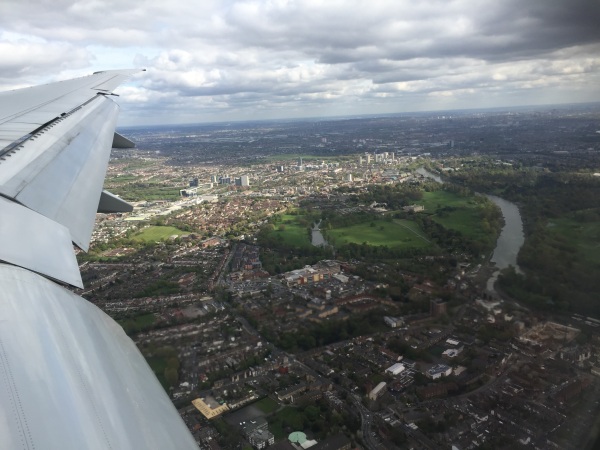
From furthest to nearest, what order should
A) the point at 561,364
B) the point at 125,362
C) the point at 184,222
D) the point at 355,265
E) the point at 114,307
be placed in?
the point at 184,222, the point at 355,265, the point at 114,307, the point at 561,364, the point at 125,362

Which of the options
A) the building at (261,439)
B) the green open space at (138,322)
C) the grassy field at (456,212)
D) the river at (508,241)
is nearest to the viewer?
the building at (261,439)

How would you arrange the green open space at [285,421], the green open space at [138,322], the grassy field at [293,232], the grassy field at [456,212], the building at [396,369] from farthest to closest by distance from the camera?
the grassy field at [293,232] < the grassy field at [456,212] < the green open space at [138,322] < the building at [396,369] < the green open space at [285,421]

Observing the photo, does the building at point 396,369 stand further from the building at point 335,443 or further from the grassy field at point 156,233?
the grassy field at point 156,233

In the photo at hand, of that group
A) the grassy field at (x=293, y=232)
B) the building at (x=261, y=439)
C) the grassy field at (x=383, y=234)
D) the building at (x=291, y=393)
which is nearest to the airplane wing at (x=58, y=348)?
the building at (x=261, y=439)

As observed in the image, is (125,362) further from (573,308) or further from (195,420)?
(195,420)

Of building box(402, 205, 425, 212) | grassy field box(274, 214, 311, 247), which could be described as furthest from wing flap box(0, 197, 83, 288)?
building box(402, 205, 425, 212)

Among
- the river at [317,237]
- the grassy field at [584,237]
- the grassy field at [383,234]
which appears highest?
the grassy field at [584,237]

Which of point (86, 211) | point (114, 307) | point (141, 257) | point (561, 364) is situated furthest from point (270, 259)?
point (86, 211)

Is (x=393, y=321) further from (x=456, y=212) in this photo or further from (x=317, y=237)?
(x=456, y=212)

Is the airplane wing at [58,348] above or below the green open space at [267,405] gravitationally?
above
